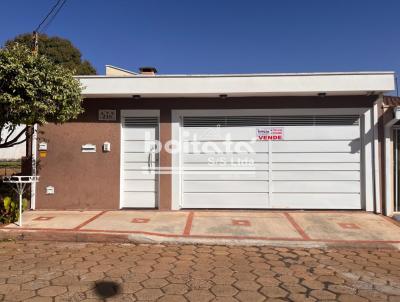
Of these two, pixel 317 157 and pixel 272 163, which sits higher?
pixel 317 157

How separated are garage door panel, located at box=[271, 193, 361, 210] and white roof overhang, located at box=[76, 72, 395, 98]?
2.44 metres

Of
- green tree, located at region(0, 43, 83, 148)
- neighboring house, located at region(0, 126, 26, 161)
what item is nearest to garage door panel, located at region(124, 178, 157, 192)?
green tree, located at region(0, 43, 83, 148)

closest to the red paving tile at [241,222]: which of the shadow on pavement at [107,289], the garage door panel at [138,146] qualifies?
the garage door panel at [138,146]

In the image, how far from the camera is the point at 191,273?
4922mm

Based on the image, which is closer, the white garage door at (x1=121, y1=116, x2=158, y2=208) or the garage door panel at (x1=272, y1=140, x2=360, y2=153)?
the garage door panel at (x1=272, y1=140, x2=360, y2=153)

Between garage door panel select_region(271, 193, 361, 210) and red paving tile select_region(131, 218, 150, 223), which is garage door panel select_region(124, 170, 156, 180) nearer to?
red paving tile select_region(131, 218, 150, 223)

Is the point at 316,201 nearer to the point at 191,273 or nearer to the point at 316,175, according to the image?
the point at 316,175

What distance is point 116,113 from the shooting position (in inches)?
360

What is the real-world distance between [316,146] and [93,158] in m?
5.43

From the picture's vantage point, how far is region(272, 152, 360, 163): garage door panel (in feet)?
29.6

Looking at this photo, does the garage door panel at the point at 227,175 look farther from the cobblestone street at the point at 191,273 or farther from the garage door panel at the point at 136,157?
the cobblestone street at the point at 191,273

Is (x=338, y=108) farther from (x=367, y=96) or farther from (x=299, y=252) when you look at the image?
(x=299, y=252)

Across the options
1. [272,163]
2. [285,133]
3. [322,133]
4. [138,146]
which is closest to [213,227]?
[272,163]

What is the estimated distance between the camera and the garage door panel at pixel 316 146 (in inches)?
355
